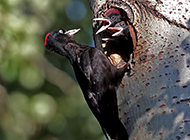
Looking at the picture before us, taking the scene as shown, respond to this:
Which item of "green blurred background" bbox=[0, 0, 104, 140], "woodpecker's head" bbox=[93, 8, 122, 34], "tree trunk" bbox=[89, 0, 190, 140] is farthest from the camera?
"green blurred background" bbox=[0, 0, 104, 140]

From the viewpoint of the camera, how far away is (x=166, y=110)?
6.20 feet

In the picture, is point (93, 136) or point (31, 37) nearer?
point (31, 37)

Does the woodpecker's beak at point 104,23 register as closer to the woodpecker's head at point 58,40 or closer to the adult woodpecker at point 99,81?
the adult woodpecker at point 99,81


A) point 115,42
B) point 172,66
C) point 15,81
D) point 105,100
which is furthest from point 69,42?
point 172,66

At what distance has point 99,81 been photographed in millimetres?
3195

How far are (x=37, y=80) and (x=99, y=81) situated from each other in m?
2.31

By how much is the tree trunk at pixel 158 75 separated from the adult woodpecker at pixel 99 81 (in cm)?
32

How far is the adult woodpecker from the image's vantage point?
2824 millimetres

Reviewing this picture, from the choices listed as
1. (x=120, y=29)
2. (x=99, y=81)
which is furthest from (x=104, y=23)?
(x=99, y=81)

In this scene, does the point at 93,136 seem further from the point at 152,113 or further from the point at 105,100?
the point at 152,113

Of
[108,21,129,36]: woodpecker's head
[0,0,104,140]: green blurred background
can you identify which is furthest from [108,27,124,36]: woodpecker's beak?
[0,0,104,140]: green blurred background

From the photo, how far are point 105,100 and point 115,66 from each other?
0.45m

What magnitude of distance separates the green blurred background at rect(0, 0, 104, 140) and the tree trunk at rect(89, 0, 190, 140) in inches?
101

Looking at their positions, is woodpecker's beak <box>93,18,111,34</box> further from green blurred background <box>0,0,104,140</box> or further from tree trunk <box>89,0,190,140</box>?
green blurred background <box>0,0,104,140</box>
